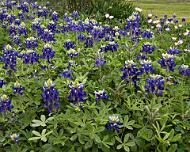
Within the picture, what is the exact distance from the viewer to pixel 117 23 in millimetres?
8430

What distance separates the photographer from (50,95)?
333 centimetres

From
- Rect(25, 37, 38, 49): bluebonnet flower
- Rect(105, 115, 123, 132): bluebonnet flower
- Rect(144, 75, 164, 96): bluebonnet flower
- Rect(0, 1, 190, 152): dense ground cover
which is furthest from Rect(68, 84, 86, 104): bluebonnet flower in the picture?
Rect(25, 37, 38, 49): bluebonnet flower

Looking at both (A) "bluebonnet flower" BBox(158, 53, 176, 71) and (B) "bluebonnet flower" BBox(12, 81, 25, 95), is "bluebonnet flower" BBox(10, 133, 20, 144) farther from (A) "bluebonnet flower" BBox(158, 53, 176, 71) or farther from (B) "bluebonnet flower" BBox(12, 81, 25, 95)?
(A) "bluebonnet flower" BBox(158, 53, 176, 71)

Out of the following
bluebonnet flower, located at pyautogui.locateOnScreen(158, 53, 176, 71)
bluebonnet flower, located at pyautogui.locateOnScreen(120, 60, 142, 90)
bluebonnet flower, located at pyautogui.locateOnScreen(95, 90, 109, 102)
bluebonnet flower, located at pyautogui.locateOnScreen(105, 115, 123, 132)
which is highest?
bluebonnet flower, located at pyautogui.locateOnScreen(158, 53, 176, 71)

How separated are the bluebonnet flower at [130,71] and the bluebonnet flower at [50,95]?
715mm

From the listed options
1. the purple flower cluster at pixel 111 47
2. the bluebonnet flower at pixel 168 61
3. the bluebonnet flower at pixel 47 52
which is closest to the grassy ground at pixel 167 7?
the purple flower cluster at pixel 111 47

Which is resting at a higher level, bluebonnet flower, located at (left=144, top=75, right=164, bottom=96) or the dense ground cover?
bluebonnet flower, located at (left=144, top=75, right=164, bottom=96)

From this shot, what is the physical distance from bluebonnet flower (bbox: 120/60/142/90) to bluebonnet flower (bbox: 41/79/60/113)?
2.35ft

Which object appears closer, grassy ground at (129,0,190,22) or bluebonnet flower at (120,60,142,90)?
bluebonnet flower at (120,60,142,90)

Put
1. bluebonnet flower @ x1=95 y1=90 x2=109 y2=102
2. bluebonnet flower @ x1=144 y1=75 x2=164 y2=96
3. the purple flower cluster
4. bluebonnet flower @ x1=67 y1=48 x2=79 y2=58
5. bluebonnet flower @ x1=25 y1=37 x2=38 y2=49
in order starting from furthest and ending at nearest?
1. bluebonnet flower @ x1=25 y1=37 x2=38 y2=49
2. the purple flower cluster
3. bluebonnet flower @ x1=67 y1=48 x2=79 y2=58
4. bluebonnet flower @ x1=95 y1=90 x2=109 y2=102
5. bluebonnet flower @ x1=144 y1=75 x2=164 y2=96

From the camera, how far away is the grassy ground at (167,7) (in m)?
14.9

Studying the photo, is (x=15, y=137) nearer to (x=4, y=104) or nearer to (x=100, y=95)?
(x=4, y=104)

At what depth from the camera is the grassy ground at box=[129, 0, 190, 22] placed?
48.7 ft

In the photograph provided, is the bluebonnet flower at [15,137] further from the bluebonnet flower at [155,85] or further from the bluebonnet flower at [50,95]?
the bluebonnet flower at [155,85]
